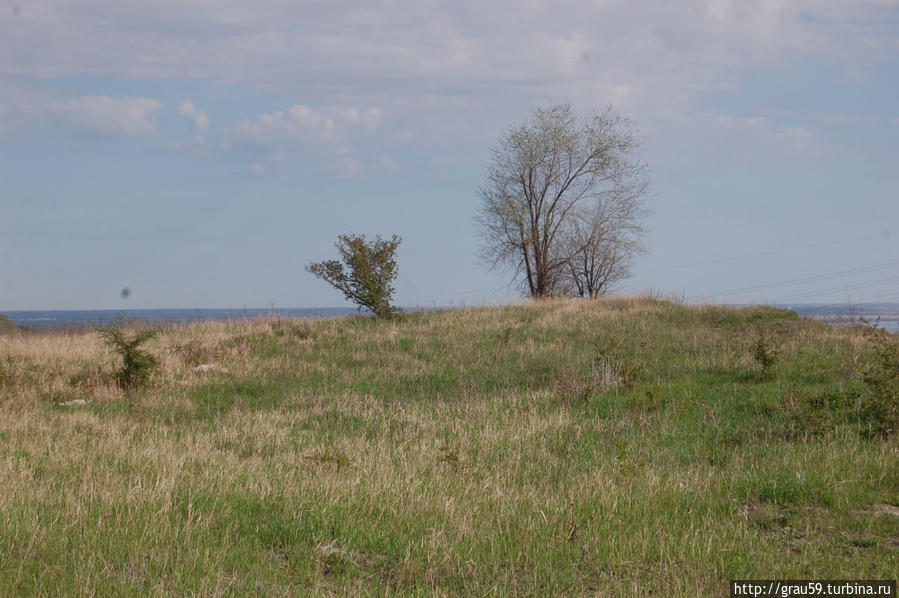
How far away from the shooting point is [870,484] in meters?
8.20

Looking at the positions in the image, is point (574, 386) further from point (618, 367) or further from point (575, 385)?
point (618, 367)

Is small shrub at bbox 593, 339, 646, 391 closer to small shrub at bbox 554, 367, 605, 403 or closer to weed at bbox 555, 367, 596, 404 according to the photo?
weed at bbox 555, 367, 596, 404

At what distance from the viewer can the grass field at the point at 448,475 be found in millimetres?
5582

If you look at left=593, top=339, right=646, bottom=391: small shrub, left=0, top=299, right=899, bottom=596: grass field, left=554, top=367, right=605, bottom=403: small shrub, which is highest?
left=593, top=339, right=646, bottom=391: small shrub

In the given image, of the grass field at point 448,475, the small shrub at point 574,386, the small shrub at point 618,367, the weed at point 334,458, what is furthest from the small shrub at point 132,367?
the small shrub at point 618,367

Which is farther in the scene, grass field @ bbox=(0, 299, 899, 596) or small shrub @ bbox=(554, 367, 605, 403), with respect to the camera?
small shrub @ bbox=(554, 367, 605, 403)

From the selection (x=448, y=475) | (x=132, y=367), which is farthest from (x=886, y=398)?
(x=132, y=367)

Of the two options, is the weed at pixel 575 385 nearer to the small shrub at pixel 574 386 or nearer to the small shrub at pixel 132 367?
the small shrub at pixel 574 386

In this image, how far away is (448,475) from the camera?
8.60 metres

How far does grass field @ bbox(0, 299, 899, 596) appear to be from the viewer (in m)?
5.58

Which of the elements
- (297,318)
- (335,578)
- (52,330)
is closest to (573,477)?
(335,578)

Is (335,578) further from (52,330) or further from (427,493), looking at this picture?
(52,330)

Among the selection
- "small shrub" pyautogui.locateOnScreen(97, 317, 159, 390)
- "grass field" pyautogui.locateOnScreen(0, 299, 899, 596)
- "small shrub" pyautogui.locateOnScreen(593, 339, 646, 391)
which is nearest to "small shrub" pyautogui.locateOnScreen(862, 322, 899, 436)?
"grass field" pyautogui.locateOnScreen(0, 299, 899, 596)

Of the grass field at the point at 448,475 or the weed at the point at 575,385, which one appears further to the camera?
the weed at the point at 575,385
